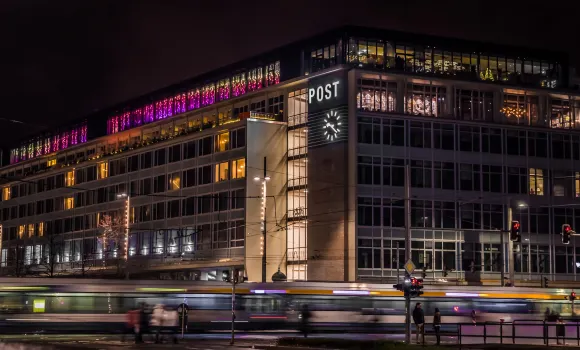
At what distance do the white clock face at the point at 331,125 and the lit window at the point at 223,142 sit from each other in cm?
990

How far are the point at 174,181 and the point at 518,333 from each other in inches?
2202

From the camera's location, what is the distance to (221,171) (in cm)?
8450

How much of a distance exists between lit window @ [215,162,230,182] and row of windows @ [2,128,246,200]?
0.31 metres

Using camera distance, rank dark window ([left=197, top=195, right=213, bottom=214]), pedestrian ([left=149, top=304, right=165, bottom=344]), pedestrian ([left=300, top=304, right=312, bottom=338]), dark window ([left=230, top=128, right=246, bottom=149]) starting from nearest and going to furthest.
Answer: pedestrian ([left=149, top=304, right=165, bottom=344]), pedestrian ([left=300, top=304, right=312, bottom=338]), dark window ([left=230, top=128, right=246, bottom=149]), dark window ([left=197, top=195, right=213, bottom=214])

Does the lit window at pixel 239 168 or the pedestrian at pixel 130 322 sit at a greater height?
the lit window at pixel 239 168

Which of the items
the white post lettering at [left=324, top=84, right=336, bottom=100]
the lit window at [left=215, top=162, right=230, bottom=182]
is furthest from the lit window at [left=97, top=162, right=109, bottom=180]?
the white post lettering at [left=324, top=84, right=336, bottom=100]

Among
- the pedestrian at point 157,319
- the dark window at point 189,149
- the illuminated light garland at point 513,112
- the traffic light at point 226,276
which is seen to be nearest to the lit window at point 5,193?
the dark window at point 189,149

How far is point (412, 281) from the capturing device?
137 ft

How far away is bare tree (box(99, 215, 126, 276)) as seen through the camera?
91.2 m

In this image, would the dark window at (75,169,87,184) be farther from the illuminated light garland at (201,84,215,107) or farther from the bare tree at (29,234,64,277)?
the illuminated light garland at (201,84,215,107)

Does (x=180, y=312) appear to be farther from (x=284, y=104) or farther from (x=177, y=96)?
(x=177, y=96)

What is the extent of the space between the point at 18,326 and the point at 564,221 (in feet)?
172

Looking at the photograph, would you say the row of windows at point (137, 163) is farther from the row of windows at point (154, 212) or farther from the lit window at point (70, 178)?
the row of windows at point (154, 212)

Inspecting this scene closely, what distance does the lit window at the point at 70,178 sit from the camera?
107750 mm
